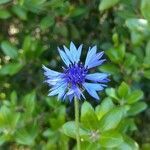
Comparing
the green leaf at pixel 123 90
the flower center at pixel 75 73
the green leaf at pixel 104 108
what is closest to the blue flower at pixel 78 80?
the flower center at pixel 75 73

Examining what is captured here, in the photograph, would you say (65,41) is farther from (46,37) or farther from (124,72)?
(124,72)

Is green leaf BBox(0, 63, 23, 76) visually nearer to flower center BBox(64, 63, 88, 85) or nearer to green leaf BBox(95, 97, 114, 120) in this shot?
green leaf BBox(95, 97, 114, 120)

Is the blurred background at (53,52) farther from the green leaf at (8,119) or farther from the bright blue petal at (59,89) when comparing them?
the bright blue petal at (59,89)

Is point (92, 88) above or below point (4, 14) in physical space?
below

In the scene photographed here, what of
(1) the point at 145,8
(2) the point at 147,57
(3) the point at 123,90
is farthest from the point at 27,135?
(1) the point at 145,8

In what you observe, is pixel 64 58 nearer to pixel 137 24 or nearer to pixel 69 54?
pixel 69 54

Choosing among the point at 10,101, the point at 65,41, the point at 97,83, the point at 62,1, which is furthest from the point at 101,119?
the point at 65,41
